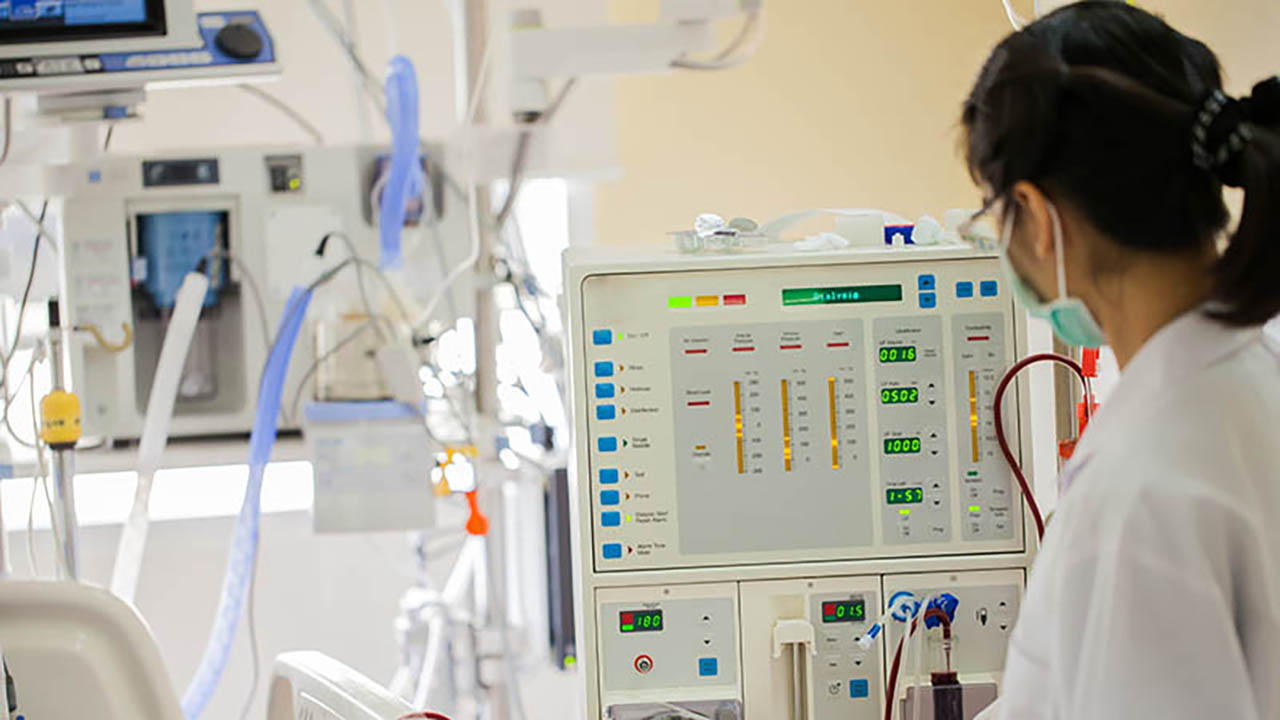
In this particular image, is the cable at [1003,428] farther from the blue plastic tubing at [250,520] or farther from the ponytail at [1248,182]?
the blue plastic tubing at [250,520]

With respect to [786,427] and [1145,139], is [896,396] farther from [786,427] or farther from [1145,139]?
[1145,139]

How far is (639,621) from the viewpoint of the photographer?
5.36 feet

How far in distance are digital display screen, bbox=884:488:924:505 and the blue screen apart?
49.7 inches

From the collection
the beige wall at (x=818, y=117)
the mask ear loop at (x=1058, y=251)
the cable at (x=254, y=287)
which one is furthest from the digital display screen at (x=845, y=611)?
the beige wall at (x=818, y=117)

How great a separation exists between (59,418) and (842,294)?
108 centimetres

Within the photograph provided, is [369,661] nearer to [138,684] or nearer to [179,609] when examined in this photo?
[179,609]

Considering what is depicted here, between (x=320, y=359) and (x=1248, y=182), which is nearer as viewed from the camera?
(x=1248, y=182)

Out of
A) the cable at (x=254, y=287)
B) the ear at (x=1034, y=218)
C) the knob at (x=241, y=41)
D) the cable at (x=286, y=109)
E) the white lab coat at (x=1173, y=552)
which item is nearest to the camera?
the white lab coat at (x=1173, y=552)

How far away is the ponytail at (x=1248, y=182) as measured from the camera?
3.16ft

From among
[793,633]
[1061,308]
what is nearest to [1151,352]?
[1061,308]

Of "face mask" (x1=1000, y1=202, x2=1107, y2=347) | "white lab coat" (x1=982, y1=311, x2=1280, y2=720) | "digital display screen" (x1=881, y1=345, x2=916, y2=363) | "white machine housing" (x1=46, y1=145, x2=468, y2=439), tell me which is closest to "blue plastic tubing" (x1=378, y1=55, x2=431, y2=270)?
"white machine housing" (x1=46, y1=145, x2=468, y2=439)

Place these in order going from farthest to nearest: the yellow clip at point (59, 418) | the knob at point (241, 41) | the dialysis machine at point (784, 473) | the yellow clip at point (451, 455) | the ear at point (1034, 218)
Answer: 1. the yellow clip at point (451, 455)
2. the knob at point (241, 41)
3. the yellow clip at point (59, 418)
4. the dialysis machine at point (784, 473)
5. the ear at point (1034, 218)

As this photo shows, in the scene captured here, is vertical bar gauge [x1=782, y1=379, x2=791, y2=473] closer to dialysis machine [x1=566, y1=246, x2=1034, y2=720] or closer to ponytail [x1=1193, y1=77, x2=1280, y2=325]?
dialysis machine [x1=566, y1=246, x2=1034, y2=720]

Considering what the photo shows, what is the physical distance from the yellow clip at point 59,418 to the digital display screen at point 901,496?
3.60ft
